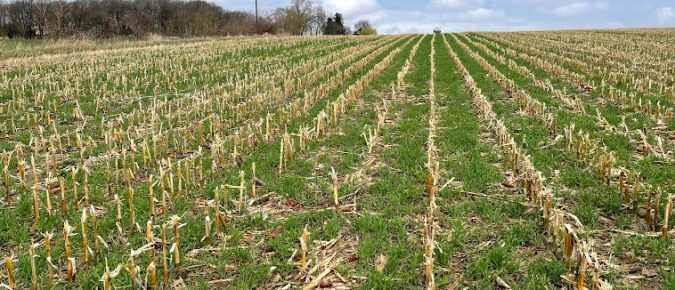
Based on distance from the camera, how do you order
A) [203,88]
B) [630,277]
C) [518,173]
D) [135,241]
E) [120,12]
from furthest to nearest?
[120,12]
[203,88]
[518,173]
[135,241]
[630,277]

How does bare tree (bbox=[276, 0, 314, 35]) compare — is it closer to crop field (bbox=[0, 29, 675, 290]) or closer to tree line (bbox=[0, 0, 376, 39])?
tree line (bbox=[0, 0, 376, 39])

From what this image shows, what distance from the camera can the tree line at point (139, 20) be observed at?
54.2 m

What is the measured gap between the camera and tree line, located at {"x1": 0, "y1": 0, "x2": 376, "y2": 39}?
5424 cm

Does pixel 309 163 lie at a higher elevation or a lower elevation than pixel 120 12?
lower

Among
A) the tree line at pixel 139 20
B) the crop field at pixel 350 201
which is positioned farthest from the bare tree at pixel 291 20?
the crop field at pixel 350 201

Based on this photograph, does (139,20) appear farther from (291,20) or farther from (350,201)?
(350,201)

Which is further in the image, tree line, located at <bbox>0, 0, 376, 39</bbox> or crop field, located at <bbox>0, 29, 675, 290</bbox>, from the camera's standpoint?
tree line, located at <bbox>0, 0, 376, 39</bbox>

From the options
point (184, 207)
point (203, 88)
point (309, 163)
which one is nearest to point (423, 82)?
point (203, 88)

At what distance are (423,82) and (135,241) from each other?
12.6 m

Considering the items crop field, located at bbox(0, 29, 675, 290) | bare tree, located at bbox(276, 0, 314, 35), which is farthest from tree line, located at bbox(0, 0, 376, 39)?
crop field, located at bbox(0, 29, 675, 290)

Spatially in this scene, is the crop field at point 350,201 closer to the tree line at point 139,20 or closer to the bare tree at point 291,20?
the tree line at point 139,20

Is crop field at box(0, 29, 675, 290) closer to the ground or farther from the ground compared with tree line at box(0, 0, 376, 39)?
closer to the ground

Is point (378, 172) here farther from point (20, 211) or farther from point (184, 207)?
point (20, 211)

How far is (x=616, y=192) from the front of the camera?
5.82 meters
